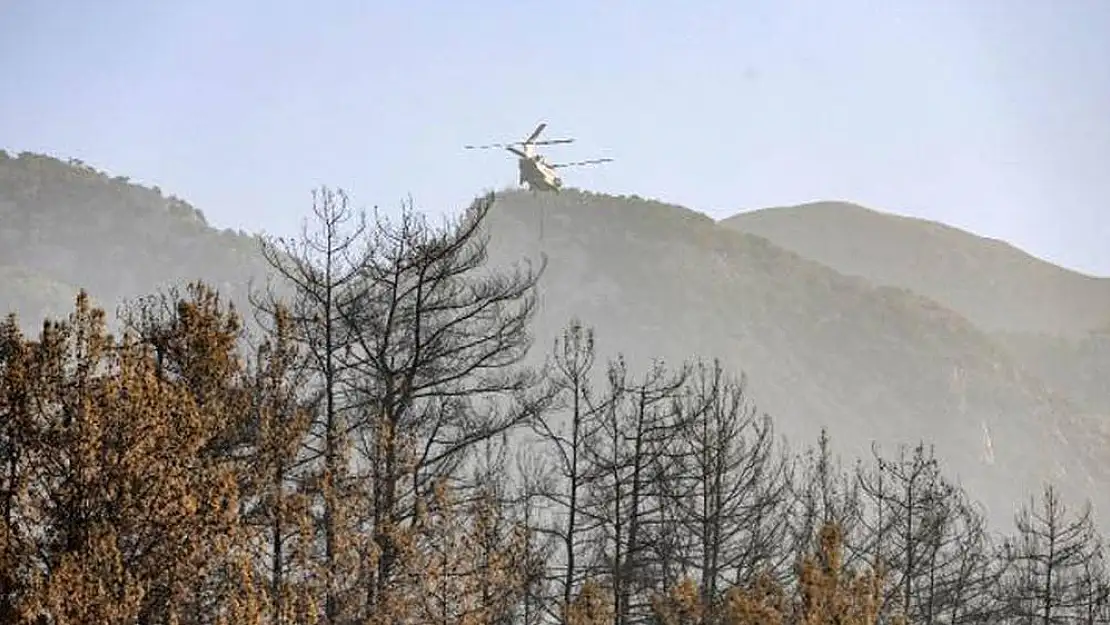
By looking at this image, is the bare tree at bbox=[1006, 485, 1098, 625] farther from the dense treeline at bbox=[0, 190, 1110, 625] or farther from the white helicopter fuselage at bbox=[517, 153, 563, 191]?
the white helicopter fuselage at bbox=[517, 153, 563, 191]

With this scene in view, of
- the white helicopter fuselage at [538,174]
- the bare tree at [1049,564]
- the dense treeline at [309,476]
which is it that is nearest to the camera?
the dense treeline at [309,476]

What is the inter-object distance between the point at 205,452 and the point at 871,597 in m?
6.74

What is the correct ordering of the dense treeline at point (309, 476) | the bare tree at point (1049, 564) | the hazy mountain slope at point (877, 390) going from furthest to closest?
1. the hazy mountain slope at point (877, 390)
2. the bare tree at point (1049, 564)
3. the dense treeline at point (309, 476)

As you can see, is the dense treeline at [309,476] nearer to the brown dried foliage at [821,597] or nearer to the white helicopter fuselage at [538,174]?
the brown dried foliage at [821,597]

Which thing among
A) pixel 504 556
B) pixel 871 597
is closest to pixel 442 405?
pixel 504 556

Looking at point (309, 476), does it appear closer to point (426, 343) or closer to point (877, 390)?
point (426, 343)

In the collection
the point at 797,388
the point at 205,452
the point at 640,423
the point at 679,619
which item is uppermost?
the point at 797,388

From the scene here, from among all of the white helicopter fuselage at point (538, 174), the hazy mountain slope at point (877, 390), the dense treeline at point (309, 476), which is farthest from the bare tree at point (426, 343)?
the hazy mountain slope at point (877, 390)

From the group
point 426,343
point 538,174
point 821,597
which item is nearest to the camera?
point 821,597

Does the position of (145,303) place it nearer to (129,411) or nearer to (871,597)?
(129,411)

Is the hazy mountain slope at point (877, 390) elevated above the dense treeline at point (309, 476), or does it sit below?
above

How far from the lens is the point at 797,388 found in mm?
182125

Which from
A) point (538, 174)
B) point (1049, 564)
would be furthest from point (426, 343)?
point (538, 174)

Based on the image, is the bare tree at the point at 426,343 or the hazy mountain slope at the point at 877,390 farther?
the hazy mountain slope at the point at 877,390
